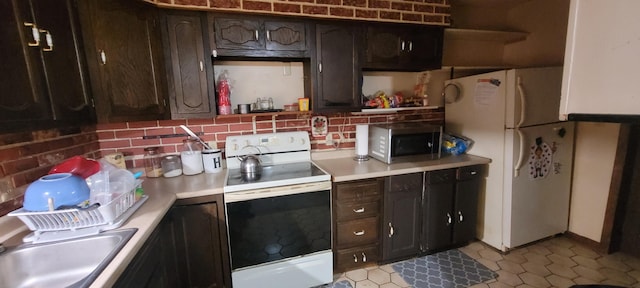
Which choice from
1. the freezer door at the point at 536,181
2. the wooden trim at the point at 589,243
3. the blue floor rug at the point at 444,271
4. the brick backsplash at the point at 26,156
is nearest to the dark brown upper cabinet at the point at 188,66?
the brick backsplash at the point at 26,156

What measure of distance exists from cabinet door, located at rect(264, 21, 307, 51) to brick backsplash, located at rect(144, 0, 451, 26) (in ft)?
0.27

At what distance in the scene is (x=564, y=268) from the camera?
2.17m

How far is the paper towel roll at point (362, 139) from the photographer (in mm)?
2396

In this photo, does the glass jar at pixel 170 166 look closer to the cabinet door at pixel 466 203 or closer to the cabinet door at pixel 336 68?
the cabinet door at pixel 336 68

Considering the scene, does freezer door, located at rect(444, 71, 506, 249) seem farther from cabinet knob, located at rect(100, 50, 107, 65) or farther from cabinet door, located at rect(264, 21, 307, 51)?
cabinet knob, located at rect(100, 50, 107, 65)

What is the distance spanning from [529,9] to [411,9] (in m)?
1.52

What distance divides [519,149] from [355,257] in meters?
1.60

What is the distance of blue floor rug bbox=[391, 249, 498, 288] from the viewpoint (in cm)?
203

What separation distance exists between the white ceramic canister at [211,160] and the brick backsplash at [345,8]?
101 centimetres

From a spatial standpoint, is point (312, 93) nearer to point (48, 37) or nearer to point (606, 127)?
point (48, 37)

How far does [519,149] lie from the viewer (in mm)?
2188

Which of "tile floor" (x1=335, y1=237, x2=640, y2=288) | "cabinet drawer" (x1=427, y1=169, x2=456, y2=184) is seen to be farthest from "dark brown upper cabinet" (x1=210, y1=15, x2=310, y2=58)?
"tile floor" (x1=335, y1=237, x2=640, y2=288)

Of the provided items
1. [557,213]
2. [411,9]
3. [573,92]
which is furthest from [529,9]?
[573,92]

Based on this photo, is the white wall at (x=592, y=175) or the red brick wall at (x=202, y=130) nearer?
the red brick wall at (x=202, y=130)
